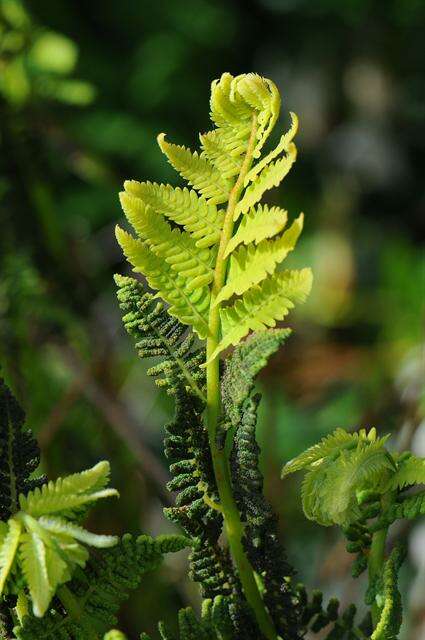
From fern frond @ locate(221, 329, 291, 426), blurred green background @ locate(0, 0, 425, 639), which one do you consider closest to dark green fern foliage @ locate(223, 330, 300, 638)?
fern frond @ locate(221, 329, 291, 426)

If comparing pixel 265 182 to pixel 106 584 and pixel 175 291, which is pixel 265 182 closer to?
pixel 175 291

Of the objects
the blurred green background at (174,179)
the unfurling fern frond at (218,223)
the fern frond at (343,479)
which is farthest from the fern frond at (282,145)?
the blurred green background at (174,179)

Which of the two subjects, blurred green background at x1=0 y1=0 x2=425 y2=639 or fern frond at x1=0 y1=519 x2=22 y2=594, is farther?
blurred green background at x1=0 y1=0 x2=425 y2=639

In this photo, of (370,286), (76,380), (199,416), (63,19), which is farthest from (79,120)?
(199,416)

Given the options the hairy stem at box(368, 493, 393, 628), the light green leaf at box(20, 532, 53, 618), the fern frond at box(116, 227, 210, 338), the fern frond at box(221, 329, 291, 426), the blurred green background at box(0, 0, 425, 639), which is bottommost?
the hairy stem at box(368, 493, 393, 628)

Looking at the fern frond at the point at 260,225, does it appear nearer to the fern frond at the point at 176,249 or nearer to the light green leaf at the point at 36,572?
the fern frond at the point at 176,249

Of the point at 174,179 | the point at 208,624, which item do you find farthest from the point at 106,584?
the point at 174,179

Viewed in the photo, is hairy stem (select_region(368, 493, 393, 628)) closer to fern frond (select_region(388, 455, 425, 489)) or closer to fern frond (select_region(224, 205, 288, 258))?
fern frond (select_region(388, 455, 425, 489))
